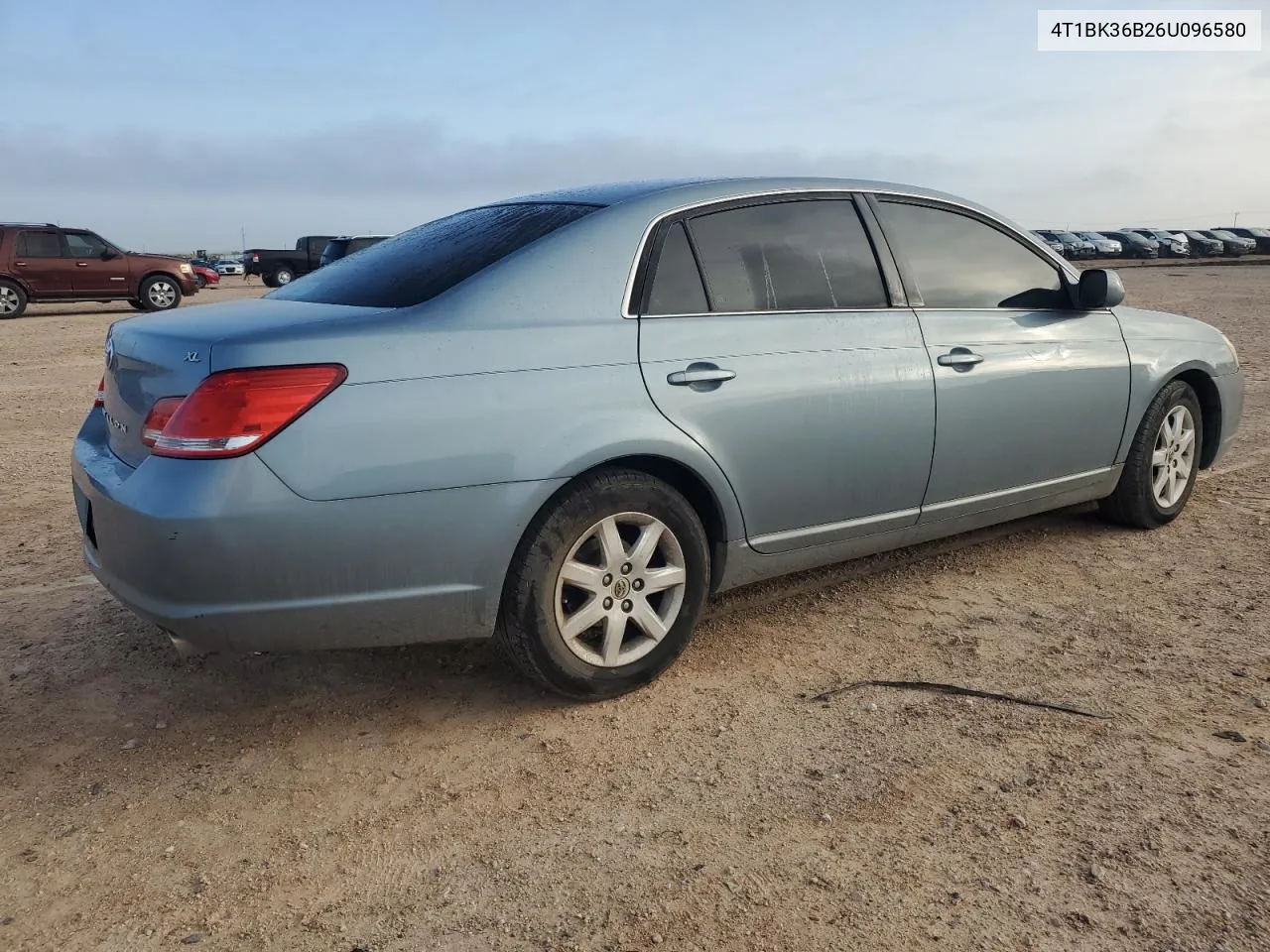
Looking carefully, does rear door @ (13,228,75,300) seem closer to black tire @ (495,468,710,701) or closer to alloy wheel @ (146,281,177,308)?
alloy wheel @ (146,281,177,308)

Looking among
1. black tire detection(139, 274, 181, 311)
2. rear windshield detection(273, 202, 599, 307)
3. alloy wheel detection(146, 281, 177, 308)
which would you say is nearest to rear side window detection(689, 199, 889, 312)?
rear windshield detection(273, 202, 599, 307)

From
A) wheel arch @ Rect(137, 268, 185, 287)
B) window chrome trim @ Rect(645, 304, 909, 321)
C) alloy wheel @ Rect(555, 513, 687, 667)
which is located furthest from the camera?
wheel arch @ Rect(137, 268, 185, 287)

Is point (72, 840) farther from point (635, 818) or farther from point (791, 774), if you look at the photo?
point (791, 774)

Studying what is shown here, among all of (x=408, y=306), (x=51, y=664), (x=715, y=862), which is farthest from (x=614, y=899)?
(x=51, y=664)

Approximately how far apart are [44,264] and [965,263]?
1860cm

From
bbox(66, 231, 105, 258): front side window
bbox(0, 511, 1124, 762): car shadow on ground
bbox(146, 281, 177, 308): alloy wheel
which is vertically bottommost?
bbox(0, 511, 1124, 762): car shadow on ground

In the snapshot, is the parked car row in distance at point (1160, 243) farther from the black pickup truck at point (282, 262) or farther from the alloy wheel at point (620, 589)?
the alloy wheel at point (620, 589)

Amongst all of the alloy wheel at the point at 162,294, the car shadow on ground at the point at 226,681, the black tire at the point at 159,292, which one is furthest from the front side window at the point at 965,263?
the alloy wheel at the point at 162,294

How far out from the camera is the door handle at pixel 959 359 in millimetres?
3787

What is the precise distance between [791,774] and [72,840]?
1.77 metres

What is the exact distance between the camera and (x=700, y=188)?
3.44 metres

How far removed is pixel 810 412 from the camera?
11.2 feet

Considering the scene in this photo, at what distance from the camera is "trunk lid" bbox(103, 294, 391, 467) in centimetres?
265

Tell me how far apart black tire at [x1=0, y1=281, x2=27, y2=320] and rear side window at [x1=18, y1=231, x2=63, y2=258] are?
0.55 m
